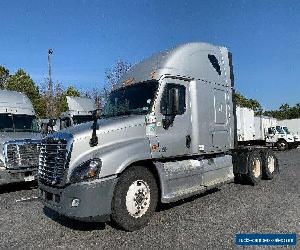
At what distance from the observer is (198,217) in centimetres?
714

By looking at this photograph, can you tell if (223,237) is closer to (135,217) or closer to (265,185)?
(135,217)

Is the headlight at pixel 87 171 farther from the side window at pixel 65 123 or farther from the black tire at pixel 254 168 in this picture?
the black tire at pixel 254 168

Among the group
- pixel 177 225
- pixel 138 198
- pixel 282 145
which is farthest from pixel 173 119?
pixel 282 145

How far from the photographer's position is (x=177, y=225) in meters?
6.62

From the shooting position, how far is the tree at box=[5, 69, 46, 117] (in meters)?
46.2

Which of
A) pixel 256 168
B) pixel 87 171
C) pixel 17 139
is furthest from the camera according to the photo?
pixel 256 168

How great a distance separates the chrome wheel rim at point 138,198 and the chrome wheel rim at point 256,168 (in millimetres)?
5434

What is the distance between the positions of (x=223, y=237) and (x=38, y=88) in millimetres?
51261

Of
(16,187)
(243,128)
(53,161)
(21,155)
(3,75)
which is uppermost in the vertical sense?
(3,75)

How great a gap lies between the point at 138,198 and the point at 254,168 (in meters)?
5.83

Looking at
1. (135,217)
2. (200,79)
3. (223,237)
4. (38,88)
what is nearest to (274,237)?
(223,237)

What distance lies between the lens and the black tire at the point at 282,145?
31.5 m

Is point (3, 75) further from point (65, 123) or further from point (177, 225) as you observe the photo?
point (177, 225)

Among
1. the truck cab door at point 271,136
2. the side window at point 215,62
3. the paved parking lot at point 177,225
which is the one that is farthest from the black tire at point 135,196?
the truck cab door at point 271,136
